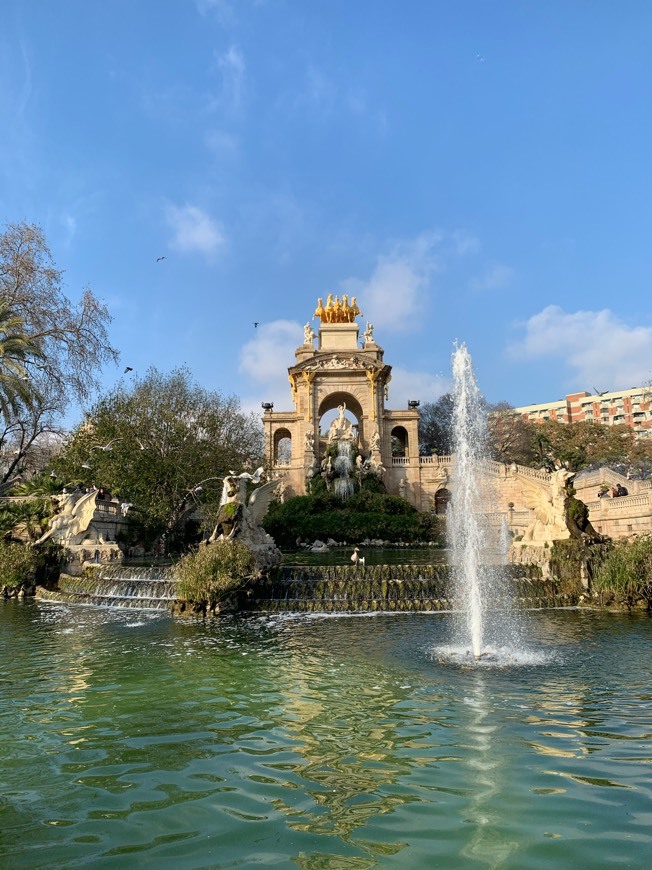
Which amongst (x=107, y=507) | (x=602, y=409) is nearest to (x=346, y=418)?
(x=107, y=507)

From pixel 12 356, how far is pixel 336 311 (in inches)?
1491

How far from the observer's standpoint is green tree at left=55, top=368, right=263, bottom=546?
26.8 meters

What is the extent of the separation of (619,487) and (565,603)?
973cm

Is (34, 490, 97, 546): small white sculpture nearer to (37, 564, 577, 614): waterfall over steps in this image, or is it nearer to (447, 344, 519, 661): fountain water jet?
(37, 564, 577, 614): waterfall over steps

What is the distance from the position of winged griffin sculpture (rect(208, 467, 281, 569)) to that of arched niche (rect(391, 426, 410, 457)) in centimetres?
3519

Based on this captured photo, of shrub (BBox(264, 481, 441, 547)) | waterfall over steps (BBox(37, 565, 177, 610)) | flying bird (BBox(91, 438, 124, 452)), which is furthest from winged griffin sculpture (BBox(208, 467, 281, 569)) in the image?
shrub (BBox(264, 481, 441, 547))

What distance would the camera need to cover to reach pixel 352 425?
46688 mm

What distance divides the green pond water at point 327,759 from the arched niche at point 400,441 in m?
43.1

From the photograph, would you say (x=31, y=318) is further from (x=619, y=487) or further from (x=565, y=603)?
(x=619, y=487)

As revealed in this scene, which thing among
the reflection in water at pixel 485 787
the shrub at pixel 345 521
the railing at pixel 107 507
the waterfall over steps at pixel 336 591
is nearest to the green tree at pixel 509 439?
the shrub at pixel 345 521

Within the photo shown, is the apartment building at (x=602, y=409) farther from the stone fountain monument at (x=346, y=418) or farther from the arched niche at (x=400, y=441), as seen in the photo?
the stone fountain monument at (x=346, y=418)

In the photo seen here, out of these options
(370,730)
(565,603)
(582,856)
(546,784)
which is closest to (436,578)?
(565,603)

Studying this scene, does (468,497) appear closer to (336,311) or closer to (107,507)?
(107,507)

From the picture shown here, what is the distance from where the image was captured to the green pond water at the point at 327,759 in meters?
3.45
